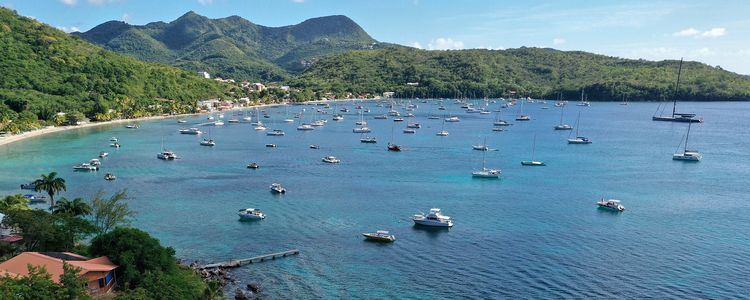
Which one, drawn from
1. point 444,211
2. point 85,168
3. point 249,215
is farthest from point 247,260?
point 85,168

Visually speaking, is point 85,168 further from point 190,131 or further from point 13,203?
point 190,131

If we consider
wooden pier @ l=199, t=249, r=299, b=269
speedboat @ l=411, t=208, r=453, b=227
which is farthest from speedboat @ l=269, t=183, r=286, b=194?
wooden pier @ l=199, t=249, r=299, b=269

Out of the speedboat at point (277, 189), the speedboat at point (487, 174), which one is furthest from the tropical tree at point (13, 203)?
the speedboat at point (487, 174)

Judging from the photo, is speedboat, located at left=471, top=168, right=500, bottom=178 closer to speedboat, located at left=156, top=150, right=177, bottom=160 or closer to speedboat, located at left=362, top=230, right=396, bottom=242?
speedboat, located at left=362, top=230, right=396, bottom=242

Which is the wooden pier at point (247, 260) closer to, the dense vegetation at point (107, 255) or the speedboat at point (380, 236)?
the dense vegetation at point (107, 255)

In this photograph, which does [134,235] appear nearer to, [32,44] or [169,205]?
[169,205]

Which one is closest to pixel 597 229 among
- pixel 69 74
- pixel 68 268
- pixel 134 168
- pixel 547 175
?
pixel 547 175
